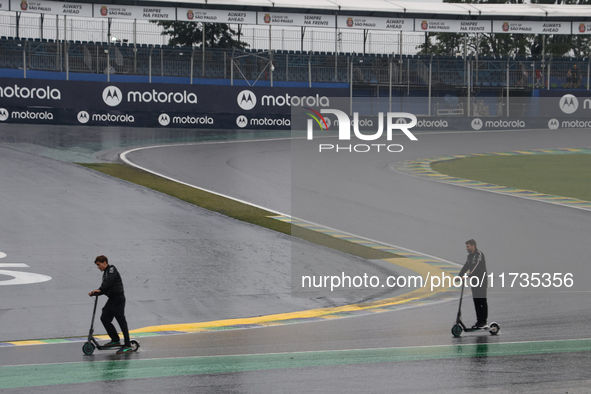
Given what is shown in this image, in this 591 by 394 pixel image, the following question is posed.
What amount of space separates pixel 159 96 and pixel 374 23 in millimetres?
18935

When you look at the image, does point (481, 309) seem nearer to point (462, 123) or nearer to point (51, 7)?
point (462, 123)

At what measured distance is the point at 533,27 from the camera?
5034 cm

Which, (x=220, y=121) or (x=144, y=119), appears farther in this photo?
(x=220, y=121)

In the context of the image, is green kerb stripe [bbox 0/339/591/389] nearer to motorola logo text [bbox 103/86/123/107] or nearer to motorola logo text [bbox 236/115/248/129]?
motorola logo text [bbox 103/86/123/107]

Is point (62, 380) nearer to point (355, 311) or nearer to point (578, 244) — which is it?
point (355, 311)

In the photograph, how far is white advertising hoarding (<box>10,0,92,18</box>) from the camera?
140ft

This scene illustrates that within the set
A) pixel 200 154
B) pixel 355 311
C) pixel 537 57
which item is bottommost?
pixel 355 311

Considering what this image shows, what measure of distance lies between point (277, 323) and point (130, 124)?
2467 cm

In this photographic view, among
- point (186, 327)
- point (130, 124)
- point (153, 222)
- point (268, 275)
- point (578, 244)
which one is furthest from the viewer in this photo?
point (130, 124)

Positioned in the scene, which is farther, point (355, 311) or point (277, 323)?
point (355, 311)

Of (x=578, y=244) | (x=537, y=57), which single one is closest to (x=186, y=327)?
(x=578, y=244)

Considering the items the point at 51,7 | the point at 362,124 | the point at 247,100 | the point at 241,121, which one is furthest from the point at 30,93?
the point at 362,124

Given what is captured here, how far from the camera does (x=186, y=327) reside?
11.8 m

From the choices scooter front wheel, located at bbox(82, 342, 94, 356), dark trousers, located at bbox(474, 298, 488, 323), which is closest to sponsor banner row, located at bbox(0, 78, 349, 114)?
scooter front wheel, located at bbox(82, 342, 94, 356)
